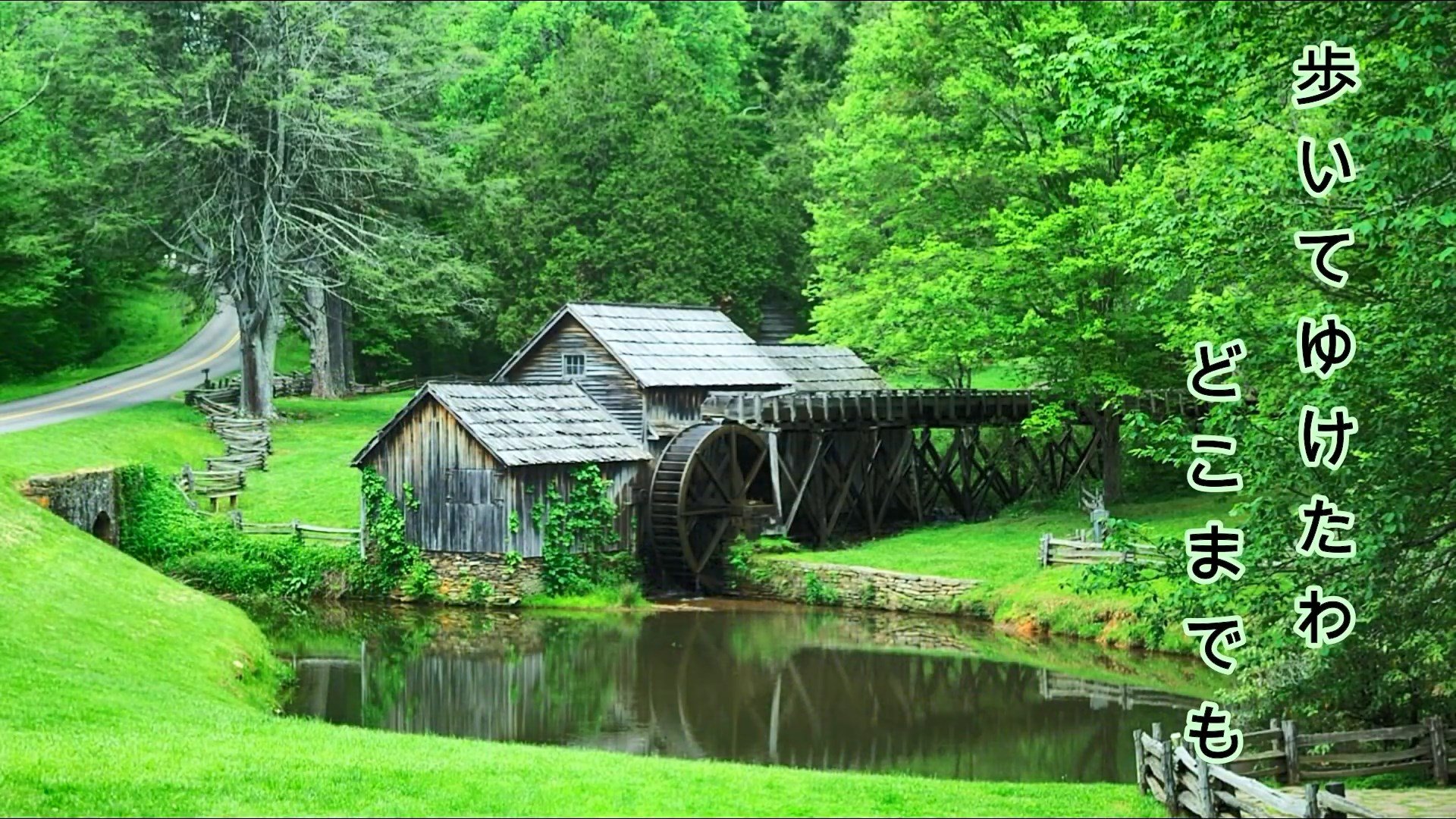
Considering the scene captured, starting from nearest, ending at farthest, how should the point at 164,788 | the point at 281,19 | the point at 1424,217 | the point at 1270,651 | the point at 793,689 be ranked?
the point at 1424,217 < the point at 164,788 < the point at 1270,651 < the point at 793,689 < the point at 281,19

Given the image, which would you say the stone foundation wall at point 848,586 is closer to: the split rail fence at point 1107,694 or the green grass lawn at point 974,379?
the split rail fence at point 1107,694

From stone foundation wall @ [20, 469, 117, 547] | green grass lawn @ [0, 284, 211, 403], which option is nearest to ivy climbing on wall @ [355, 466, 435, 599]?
stone foundation wall @ [20, 469, 117, 547]

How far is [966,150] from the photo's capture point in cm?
3566

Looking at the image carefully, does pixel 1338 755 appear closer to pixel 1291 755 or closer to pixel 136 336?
pixel 1291 755

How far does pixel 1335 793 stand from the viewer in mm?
13172

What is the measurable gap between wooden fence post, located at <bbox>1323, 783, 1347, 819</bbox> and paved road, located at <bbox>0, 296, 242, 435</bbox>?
31866mm

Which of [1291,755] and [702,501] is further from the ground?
[702,501]

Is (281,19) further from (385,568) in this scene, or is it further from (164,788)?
(164,788)

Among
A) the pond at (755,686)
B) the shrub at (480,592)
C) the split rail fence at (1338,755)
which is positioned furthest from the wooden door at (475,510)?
the split rail fence at (1338,755)

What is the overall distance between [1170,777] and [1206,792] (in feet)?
3.32

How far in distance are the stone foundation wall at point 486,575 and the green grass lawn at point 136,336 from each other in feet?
69.7

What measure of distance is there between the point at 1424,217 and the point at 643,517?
2372cm

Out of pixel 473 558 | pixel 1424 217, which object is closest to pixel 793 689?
pixel 473 558

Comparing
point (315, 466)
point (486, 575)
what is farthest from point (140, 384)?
point (486, 575)
